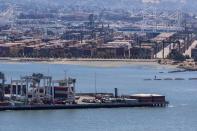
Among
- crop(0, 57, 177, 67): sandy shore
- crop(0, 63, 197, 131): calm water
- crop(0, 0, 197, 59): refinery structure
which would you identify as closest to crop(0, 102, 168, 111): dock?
crop(0, 63, 197, 131): calm water

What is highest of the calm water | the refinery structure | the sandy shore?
the refinery structure

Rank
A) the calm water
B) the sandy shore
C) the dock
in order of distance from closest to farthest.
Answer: the calm water → the dock → the sandy shore

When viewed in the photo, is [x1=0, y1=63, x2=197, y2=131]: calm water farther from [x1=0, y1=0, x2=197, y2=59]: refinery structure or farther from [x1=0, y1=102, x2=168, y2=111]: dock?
[x1=0, y1=0, x2=197, y2=59]: refinery structure

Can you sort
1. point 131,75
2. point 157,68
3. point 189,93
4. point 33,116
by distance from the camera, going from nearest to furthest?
point 33,116
point 189,93
point 131,75
point 157,68

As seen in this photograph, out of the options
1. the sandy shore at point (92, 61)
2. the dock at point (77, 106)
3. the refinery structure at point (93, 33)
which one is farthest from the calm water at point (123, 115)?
the refinery structure at point (93, 33)

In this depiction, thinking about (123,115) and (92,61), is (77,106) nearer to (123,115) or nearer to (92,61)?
(123,115)

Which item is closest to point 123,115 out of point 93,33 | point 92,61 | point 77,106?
point 77,106

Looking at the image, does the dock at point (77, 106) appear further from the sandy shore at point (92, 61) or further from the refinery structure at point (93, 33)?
the refinery structure at point (93, 33)

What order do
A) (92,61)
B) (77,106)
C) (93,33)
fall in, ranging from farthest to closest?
(93,33) → (92,61) → (77,106)

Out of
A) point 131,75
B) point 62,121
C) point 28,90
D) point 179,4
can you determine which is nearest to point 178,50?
point 131,75

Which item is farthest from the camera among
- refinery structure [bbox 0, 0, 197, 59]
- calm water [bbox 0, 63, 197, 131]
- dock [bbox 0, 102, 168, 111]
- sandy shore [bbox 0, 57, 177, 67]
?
refinery structure [bbox 0, 0, 197, 59]

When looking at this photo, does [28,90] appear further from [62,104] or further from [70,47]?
[70,47]
